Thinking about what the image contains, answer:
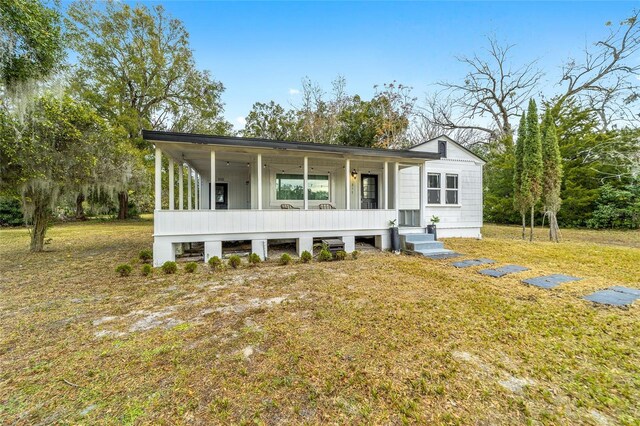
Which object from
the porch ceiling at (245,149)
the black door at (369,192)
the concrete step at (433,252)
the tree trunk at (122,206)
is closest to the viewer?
the porch ceiling at (245,149)

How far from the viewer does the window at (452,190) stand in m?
10.1

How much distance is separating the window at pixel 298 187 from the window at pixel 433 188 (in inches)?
152

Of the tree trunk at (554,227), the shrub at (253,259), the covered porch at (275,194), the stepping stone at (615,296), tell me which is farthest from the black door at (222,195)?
the tree trunk at (554,227)

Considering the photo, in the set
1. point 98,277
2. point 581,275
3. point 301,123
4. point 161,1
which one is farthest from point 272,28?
point 581,275

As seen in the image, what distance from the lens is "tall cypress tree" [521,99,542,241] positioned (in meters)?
9.34

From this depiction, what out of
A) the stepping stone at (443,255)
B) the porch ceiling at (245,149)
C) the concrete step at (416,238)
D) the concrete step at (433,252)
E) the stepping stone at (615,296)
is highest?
the porch ceiling at (245,149)

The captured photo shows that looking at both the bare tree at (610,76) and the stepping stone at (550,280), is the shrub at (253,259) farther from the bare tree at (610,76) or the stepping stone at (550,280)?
the bare tree at (610,76)

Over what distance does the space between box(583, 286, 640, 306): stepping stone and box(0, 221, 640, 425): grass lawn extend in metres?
0.19

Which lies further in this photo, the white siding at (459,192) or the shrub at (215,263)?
Answer: the white siding at (459,192)

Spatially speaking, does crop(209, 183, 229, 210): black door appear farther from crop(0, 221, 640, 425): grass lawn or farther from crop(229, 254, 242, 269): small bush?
crop(0, 221, 640, 425): grass lawn

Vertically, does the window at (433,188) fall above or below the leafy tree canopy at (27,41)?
below

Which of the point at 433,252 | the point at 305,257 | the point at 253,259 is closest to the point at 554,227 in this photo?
the point at 433,252

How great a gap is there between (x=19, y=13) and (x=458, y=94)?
79.6 ft

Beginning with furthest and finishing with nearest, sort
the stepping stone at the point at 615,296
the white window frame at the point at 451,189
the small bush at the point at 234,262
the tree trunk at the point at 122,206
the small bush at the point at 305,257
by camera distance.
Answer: the tree trunk at the point at 122,206 < the white window frame at the point at 451,189 < the small bush at the point at 305,257 < the small bush at the point at 234,262 < the stepping stone at the point at 615,296
